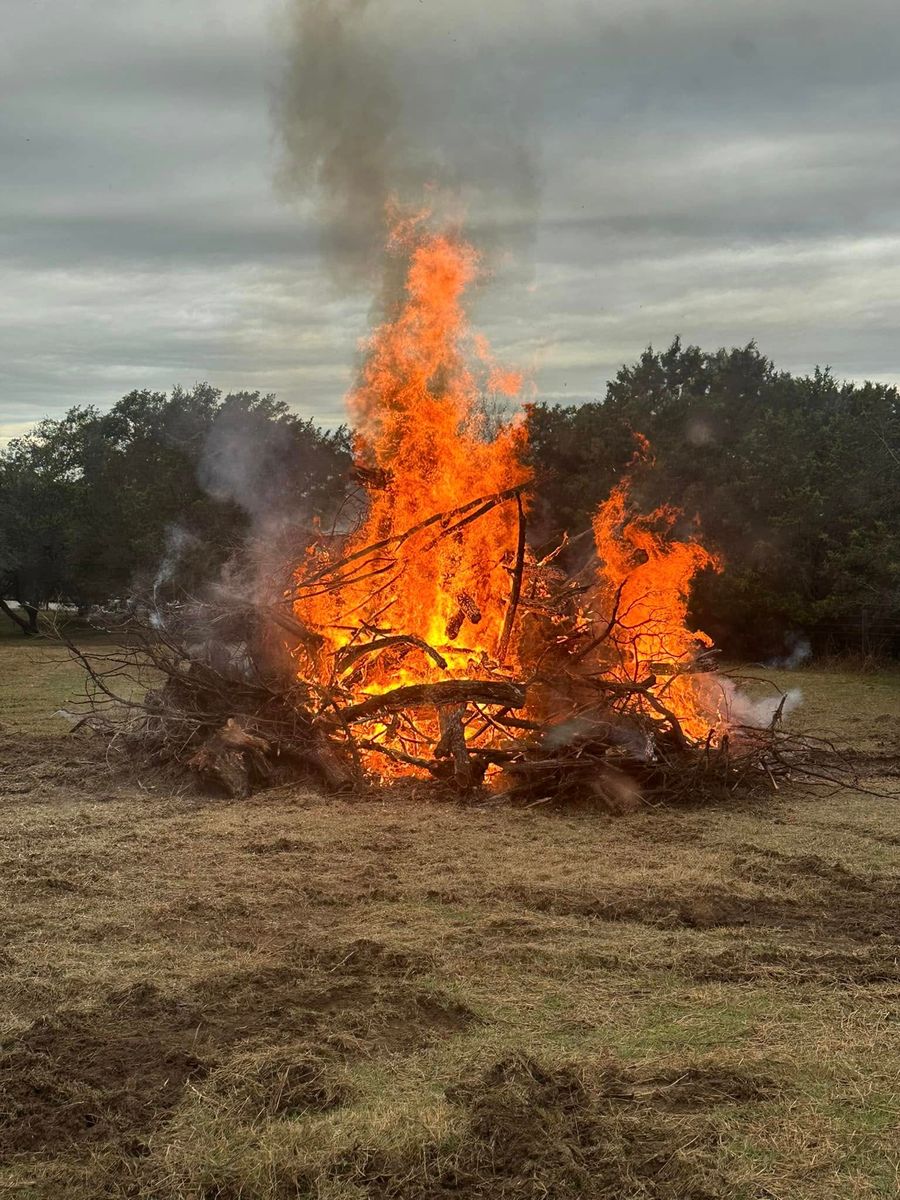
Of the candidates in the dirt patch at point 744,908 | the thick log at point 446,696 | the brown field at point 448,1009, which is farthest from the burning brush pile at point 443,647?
the dirt patch at point 744,908

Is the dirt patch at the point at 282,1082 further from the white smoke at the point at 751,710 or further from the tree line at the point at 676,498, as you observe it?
the tree line at the point at 676,498

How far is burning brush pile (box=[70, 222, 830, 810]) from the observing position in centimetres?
925

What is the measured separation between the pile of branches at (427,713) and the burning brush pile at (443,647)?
2cm

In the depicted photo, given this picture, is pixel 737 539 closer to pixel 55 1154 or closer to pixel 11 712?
pixel 11 712

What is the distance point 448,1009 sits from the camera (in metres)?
4.55

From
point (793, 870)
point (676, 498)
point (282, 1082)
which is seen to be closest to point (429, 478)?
point (793, 870)

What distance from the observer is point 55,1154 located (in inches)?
136

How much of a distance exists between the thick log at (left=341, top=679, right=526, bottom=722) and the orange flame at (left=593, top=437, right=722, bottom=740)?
104 centimetres

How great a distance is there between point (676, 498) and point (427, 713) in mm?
14708

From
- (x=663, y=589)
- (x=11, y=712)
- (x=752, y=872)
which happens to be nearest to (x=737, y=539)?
(x=663, y=589)

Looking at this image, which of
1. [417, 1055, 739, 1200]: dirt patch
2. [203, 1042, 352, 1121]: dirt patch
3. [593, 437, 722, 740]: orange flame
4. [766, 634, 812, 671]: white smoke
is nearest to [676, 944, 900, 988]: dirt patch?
[417, 1055, 739, 1200]: dirt patch

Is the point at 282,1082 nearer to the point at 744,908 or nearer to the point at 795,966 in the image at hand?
the point at 795,966

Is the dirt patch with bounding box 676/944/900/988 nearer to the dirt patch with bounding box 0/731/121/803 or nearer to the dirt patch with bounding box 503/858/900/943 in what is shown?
the dirt patch with bounding box 503/858/900/943

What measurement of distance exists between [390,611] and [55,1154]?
7554 mm
